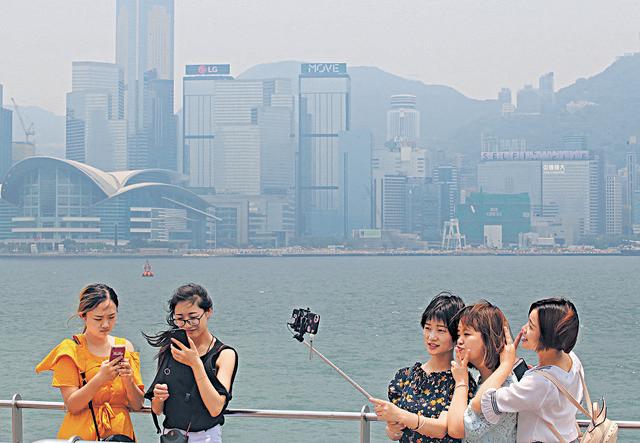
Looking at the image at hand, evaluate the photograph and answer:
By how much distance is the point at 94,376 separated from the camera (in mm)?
A: 2830

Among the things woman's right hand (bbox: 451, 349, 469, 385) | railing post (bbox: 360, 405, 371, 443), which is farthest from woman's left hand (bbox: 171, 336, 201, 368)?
woman's right hand (bbox: 451, 349, 469, 385)

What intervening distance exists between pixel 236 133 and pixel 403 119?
133ft

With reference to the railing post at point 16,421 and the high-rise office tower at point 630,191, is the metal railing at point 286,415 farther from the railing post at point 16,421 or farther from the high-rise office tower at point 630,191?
the high-rise office tower at point 630,191

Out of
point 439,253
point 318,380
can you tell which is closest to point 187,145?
point 439,253

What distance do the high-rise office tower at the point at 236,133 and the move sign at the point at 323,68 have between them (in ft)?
12.8

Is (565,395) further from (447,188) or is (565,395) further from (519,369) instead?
(447,188)

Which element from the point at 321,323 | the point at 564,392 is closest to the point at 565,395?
the point at 564,392

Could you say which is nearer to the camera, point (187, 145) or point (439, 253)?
point (439, 253)

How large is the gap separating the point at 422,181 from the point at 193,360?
139 metres

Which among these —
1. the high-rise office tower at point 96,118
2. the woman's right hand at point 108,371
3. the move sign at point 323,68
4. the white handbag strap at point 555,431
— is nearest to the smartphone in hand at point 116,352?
the woman's right hand at point 108,371

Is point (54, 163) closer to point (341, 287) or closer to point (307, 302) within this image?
point (341, 287)

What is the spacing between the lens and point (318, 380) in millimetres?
23031

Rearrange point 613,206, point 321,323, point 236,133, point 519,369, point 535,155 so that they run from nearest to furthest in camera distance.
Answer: point 519,369 → point 321,323 → point 613,206 → point 535,155 → point 236,133

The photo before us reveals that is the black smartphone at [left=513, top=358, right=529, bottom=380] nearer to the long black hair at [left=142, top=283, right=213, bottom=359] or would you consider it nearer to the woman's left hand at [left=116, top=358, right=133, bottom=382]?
the long black hair at [left=142, top=283, right=213, bottom=359]
